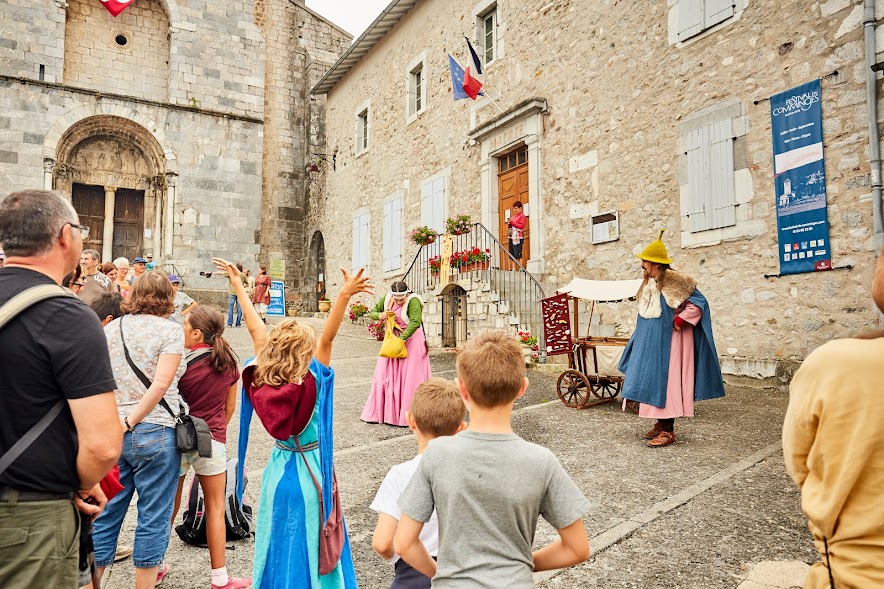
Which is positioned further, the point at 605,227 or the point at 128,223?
the point at 128,223

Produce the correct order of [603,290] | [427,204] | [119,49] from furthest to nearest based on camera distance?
[119,49] → [427,204] → [603,290]

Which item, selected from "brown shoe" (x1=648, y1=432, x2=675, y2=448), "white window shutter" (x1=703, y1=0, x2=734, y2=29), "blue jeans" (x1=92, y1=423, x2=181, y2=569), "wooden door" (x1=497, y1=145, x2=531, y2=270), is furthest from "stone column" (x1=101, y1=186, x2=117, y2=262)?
"brown shoe" (x1=648, y1=432, x2=675, y2=448)

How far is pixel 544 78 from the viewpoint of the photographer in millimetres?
10633

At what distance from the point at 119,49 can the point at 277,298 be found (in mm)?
8864

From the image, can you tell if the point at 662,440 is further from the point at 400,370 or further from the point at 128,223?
the point at 128,223

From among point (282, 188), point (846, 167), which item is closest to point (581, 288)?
point (846, 167)

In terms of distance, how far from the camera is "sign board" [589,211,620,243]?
904cm

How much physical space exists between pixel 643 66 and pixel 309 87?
45.4ft

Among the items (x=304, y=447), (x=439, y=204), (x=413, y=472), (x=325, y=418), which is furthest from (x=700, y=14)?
(x=413, y=472)

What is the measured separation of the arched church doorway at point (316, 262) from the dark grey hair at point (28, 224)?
59.6 feet

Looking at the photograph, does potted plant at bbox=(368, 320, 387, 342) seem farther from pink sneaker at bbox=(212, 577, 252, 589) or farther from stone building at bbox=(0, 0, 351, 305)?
stone building at bbox=(0, 0, 351, 305)

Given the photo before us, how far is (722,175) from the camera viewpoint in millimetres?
7523

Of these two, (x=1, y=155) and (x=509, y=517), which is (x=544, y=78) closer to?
(x=509, y=517)

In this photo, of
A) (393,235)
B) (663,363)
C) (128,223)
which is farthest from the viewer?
(128,223)
